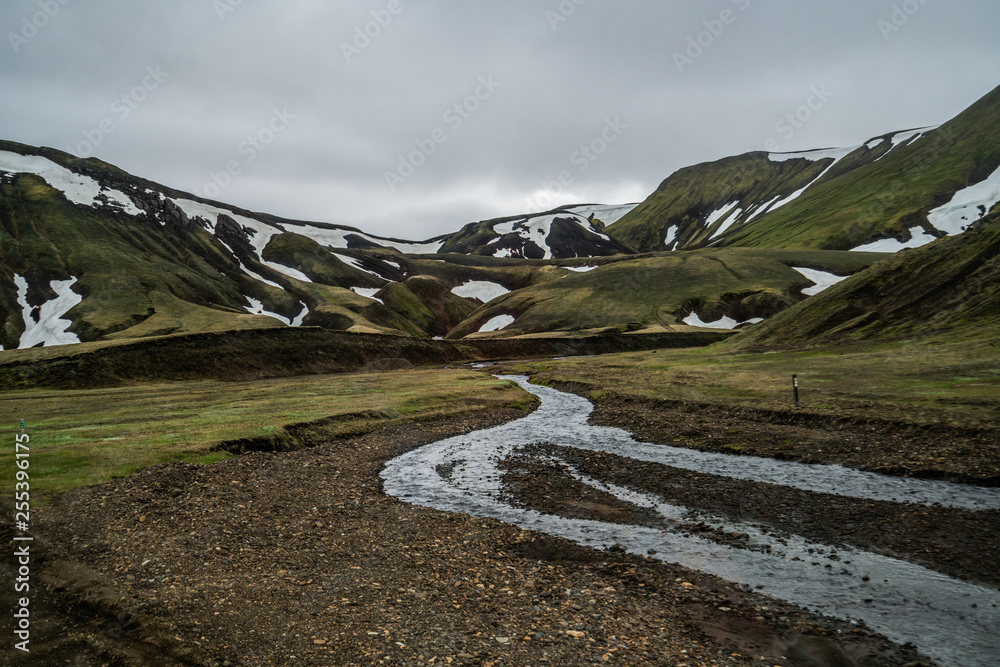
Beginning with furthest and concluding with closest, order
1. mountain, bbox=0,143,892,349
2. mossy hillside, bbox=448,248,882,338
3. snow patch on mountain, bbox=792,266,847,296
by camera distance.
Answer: snow patch on mountain, bbox=792,266,847,296
mossy hillside, bbox=448,248,882,338
mountain, bbox=0,143,892,349

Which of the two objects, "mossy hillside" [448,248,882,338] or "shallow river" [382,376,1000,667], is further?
"mossy hillside" [448,248,882,338]

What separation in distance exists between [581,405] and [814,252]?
186m

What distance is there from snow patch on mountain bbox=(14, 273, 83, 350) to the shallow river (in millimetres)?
114848

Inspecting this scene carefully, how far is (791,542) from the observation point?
18062mm

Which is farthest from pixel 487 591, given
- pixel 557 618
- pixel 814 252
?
pixel 814 252

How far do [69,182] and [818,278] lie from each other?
916 feet

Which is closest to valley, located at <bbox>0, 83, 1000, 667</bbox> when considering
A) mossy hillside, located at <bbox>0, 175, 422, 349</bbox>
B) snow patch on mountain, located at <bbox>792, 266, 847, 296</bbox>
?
mossy hillside, located at <bbox>0, 175, 422, 349</bbox>

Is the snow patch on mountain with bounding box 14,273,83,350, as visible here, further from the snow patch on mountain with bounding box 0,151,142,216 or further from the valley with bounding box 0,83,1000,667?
the snow patch on mountain with bounding box 0,151,142,216

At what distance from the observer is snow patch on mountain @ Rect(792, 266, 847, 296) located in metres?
169

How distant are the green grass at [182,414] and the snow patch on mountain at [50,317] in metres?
62.7

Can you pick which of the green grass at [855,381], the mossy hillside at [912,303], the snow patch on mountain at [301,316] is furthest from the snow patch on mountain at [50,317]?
the mossy hillside at [912,303]

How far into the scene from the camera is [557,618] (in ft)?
43.1

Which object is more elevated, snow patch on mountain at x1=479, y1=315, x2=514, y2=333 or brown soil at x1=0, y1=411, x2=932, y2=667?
snow patch on mountain at x1=479, y1=315, x2=514, y2=333

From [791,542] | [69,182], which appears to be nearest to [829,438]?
[791,542]
